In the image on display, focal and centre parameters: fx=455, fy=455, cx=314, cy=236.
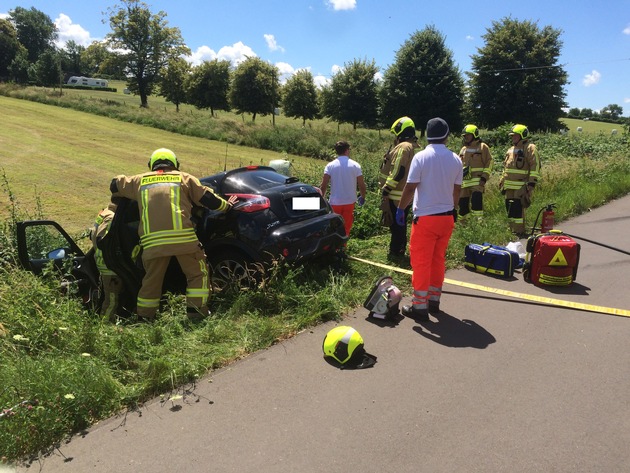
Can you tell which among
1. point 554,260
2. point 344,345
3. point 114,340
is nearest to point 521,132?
point 554,260

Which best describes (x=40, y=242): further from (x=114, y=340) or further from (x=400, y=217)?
(x=400, y=217)

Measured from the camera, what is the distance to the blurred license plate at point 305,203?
5133 mm

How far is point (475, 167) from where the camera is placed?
27.4 ft

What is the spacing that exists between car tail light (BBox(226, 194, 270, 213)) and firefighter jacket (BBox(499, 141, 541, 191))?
16.3 feet

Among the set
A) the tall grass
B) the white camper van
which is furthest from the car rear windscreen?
the white camper van

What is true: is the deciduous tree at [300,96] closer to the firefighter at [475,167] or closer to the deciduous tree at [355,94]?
the deciduous tree at [355,94]

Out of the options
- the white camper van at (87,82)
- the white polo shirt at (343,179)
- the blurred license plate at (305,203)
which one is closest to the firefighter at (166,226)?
the blurred license plate at (305,203)

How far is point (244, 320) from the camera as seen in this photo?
431cm

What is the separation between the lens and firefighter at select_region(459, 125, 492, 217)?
8.28 m

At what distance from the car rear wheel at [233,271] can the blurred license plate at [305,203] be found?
2.74 feet

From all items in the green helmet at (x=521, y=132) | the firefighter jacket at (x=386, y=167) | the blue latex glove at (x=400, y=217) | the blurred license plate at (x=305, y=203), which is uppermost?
the green helmet at (x=521, y=132)

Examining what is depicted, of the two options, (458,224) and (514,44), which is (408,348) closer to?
(458,224)

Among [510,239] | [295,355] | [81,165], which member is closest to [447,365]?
[295,355]

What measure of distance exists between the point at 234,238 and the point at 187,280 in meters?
0.71
